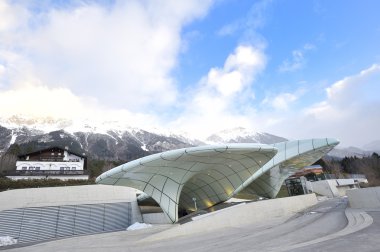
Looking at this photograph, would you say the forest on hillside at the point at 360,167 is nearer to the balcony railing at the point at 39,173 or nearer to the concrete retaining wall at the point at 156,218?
the concrete retaining wall at the point at 156,218

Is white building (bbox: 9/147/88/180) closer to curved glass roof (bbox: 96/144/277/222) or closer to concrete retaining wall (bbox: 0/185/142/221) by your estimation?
concrete retaining wall (bbox: 0/185/142/221)

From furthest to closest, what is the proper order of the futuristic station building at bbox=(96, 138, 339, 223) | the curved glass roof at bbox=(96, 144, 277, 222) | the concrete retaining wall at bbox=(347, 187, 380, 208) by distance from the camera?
the concrete retaining wall at bbox=(347, 187, 380, 208) < the futuristic station building at bbox=(96, 138, 339, 223) < the curved glass roof at bbox=(96, 144, 277, 222)

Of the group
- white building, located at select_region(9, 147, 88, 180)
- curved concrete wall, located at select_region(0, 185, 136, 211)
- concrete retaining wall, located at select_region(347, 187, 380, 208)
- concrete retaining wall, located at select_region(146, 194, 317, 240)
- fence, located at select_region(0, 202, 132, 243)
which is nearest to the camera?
concrete retaining wall, located at select_region(146, 194, 317, 240)

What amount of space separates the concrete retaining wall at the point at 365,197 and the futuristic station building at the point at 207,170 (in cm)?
510

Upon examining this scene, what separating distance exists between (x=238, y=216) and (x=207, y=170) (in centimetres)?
593

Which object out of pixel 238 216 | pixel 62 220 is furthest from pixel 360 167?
pixel 62 220

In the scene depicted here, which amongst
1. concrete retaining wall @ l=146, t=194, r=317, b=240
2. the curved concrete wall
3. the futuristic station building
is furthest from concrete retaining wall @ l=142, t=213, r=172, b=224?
concrete retaining wall @ l=146, t=194, r=317, b=240

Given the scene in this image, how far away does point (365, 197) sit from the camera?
20.8 metres

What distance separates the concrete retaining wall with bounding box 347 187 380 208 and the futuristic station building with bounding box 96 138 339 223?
5101mm

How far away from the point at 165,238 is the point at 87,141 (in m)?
179

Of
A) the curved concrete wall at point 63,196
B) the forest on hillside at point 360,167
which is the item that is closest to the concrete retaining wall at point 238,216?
the curved concrete wall at point 63,196

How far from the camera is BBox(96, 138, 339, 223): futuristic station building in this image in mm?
19511

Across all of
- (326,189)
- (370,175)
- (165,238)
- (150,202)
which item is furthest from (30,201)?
(370,175)

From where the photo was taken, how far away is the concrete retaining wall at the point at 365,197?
65.0 ft
